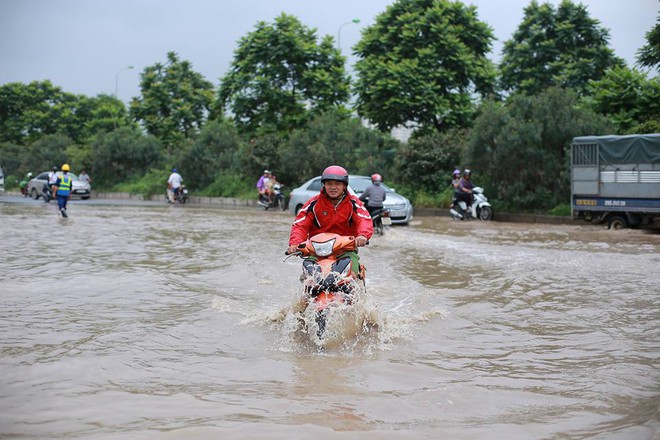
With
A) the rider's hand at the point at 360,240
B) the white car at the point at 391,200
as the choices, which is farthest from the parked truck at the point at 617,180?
the rider's hand at the point at 360,240

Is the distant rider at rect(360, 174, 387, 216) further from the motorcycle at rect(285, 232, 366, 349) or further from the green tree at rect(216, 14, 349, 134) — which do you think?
the green tree at rect(216, 14, 349, 134)

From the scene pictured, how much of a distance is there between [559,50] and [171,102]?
25354mm

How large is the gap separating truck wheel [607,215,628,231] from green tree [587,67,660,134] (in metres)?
4.83

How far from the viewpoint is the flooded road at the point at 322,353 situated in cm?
425

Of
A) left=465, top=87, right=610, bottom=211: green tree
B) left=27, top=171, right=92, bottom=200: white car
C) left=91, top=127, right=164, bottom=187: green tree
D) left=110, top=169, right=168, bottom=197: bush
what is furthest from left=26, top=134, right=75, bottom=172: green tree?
left=465, top=87, right=610, bottom=211: green tree

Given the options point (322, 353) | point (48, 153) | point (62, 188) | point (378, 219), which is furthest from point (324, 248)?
point (48, 153)

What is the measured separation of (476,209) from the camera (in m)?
22.1

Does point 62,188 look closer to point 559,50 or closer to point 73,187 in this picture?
point 73,187

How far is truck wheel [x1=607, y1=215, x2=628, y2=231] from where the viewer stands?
57.2ft

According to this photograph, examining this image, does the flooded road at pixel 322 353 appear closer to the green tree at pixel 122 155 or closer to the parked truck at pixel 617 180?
the parked truck at pixel 617 180

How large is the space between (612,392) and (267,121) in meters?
30.9

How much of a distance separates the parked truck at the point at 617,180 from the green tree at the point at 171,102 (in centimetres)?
3196

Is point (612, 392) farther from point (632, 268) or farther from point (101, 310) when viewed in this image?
point (632, 268)

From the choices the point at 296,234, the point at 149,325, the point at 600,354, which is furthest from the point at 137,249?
the point at 600,354
